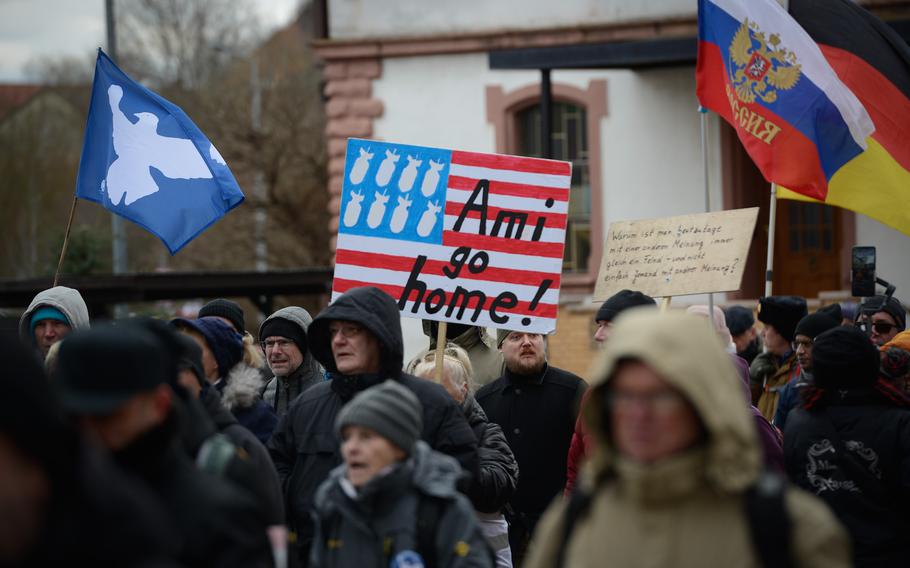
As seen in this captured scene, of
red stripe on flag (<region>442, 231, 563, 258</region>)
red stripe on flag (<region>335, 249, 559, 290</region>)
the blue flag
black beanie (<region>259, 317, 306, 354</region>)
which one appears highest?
the blue flag

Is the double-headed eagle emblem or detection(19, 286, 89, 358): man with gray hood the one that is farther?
the double-headed eagle emblem

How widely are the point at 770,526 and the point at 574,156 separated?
18241mm

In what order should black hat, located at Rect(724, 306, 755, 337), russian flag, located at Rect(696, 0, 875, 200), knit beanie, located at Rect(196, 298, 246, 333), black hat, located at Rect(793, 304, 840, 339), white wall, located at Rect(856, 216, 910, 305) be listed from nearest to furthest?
knit beanie, located at Rect(196, 298, 246, 333) < black hat, located at Rect(793, 304, 840, 339) < russian flag, located at Rect(696, 0, 875, 200) < black hat, located at Rect(724, 306, 755, 337) < white wall, located at Rect(856, 216, 910, 305)

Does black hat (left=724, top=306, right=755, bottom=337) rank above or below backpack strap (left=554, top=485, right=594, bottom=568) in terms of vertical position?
above

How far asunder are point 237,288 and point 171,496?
606 inches

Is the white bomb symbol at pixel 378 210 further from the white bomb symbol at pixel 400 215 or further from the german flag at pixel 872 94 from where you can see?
the german flag at pixel 872 94

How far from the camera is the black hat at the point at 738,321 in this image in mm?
11336

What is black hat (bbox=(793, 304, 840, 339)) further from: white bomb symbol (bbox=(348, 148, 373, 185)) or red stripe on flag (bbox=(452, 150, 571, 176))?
white bomb symbol (bbox=(348, 148, 373, 185))

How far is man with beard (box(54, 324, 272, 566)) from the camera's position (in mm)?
3561

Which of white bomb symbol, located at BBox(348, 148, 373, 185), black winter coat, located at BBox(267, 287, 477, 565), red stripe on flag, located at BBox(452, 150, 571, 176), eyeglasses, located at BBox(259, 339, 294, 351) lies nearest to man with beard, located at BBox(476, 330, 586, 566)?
red stripe on flag, located at BBox(452, 150, 571, 176)

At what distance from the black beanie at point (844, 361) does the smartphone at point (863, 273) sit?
3931mm

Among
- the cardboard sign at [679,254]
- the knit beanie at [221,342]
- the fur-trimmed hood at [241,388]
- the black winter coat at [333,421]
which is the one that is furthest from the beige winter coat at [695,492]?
the cardboard sign at [679,254]

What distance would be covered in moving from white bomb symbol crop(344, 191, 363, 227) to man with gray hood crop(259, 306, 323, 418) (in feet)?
2.43

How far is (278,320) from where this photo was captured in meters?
7.90
